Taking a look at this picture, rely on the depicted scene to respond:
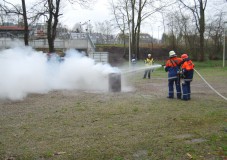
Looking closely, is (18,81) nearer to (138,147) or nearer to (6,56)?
(6,56)

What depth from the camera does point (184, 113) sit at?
9.71 meters

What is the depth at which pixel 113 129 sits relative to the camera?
306 inches

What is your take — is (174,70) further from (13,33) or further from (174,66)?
(13,33)

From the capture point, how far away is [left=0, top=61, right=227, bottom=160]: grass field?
596cm

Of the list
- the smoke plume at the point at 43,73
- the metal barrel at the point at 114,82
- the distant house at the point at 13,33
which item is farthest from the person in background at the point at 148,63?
the distant house at the point at 13,33

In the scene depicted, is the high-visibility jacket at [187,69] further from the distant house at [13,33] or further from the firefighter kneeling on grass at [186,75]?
the distant house at [13,33]

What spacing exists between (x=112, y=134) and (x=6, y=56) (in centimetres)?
817

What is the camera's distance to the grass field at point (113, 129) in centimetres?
596

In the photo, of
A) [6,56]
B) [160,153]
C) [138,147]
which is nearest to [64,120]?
[138,147]

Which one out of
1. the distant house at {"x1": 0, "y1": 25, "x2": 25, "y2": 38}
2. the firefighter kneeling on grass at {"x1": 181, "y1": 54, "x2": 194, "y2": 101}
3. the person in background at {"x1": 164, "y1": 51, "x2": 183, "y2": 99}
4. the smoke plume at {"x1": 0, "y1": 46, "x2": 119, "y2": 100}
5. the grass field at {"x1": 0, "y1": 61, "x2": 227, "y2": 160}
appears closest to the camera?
the grass field at {"x1": 0, "y1": 61, "x2": 227, "y2": 160}

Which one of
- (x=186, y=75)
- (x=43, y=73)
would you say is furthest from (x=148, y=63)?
(x=186, y=75)

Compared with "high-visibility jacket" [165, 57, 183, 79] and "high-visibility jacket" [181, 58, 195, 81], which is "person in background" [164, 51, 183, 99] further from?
"high-visibility jacket" [181, 58, 195, 81]

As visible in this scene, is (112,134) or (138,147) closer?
(138,147)

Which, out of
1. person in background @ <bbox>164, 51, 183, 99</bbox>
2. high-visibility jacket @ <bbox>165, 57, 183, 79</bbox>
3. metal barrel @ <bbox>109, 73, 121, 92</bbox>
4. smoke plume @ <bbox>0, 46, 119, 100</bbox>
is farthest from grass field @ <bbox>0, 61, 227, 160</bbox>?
metal barrel @ <bbox>109, 73, 121, 92</bbox>
